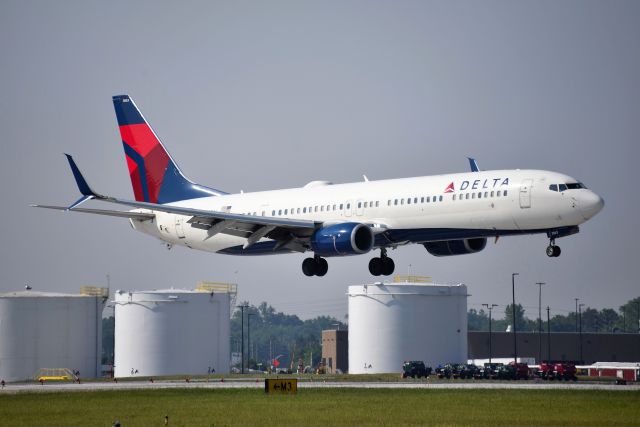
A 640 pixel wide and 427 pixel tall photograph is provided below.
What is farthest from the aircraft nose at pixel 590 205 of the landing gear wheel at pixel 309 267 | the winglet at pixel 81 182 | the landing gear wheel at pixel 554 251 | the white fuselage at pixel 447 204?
the winglet at pixel 81 182

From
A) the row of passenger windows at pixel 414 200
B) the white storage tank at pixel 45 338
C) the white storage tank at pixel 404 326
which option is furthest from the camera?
the white storage tank at pixel 404 326

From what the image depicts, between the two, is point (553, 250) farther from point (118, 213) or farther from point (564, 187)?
point (118, 213)

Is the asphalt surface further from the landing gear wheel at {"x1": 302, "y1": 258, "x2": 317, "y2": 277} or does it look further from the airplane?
the airplane

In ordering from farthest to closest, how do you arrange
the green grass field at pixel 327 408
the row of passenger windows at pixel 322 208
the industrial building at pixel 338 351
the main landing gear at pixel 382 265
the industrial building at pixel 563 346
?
the industrial building at pixel 563 346 → the industrial building at pixel 338 351 → the main landing gear at pixel 382 265 → the row of passenger windows at pixel 322 208 → the green grass field at pixel 327 408

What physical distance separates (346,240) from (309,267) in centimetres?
922

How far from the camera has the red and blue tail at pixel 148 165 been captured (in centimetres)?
9625

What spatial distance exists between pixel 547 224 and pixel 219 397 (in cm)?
2441

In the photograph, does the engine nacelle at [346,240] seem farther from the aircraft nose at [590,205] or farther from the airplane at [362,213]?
the aircraft nose at [590,205]

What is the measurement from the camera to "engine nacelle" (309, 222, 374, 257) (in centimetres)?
7750

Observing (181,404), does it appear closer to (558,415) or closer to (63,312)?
(558,415)

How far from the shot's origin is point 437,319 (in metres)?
150

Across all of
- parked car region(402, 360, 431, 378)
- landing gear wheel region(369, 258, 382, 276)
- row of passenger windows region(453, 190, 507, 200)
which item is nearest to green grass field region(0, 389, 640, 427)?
landing gear wheel region(369, 258, 382, 276)

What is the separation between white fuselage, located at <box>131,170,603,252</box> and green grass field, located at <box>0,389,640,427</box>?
35.2ft

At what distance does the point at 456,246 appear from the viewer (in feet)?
268
